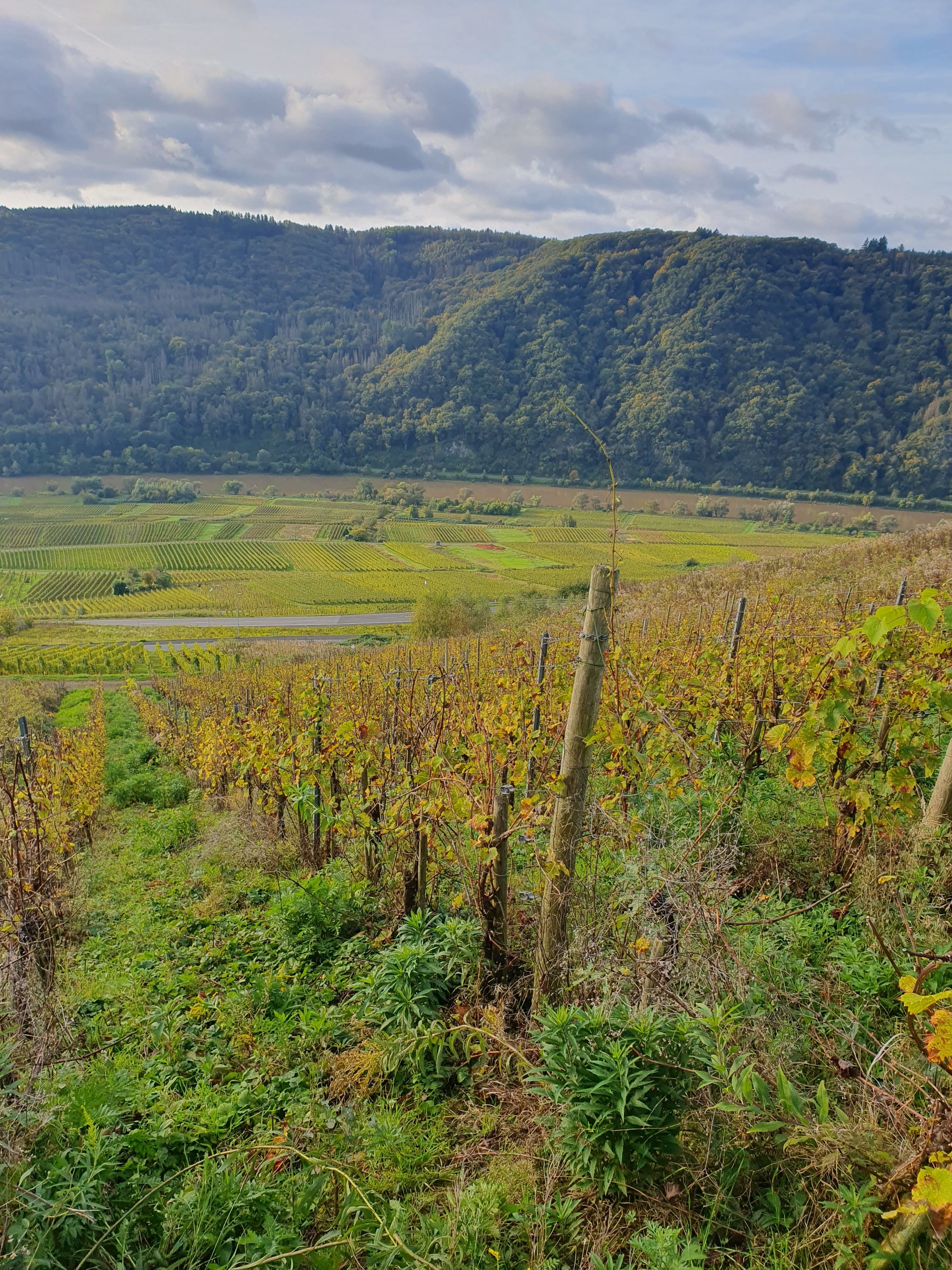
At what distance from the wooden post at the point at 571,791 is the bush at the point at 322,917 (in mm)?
1922

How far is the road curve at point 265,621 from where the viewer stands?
51.5 metres

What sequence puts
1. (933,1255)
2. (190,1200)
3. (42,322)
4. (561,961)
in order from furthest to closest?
(42,322) < (561,961) < (190,1200) < (933,1255)

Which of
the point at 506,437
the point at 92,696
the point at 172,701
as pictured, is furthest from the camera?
the point at 506,437

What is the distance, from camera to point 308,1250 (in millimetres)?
2113

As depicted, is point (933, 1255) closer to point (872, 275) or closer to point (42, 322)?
point (872, 275)

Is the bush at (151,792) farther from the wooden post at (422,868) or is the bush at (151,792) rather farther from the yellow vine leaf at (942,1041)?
the yellow vine leaf at (942,1041)

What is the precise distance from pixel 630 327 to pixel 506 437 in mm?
40578

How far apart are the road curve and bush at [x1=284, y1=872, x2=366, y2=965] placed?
45.9m

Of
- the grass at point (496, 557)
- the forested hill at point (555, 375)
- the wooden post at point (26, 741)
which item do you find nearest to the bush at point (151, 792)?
the wooden post at point (26, 741)

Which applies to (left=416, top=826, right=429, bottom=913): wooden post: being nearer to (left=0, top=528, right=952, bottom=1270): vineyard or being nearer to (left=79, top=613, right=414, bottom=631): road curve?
(left=0, top=528, right=952, bottom=1270): vineyard

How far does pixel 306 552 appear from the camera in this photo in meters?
77.8

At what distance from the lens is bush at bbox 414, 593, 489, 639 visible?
3644cm

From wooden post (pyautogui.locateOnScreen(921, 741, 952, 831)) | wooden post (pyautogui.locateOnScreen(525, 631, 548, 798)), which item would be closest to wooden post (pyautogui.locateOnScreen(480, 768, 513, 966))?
wooden post (pyautogui.locateOnScreen(525, 631, 548, 798))

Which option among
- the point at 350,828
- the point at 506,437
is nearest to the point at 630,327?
the point at 506,437
